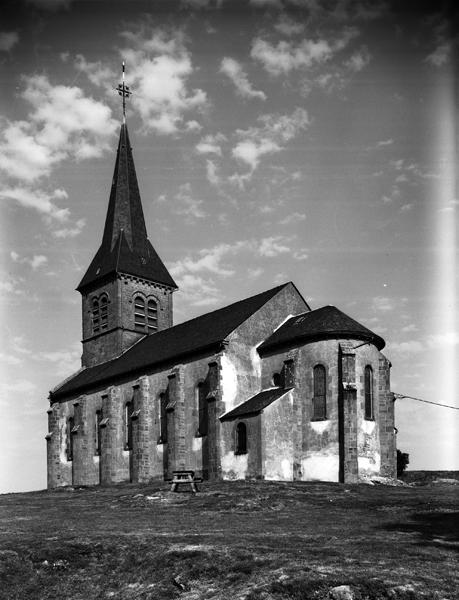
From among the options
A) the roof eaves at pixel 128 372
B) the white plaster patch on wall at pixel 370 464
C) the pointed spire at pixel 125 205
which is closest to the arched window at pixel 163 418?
the roof eaves at pixel 128 372

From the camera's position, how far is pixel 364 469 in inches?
1503

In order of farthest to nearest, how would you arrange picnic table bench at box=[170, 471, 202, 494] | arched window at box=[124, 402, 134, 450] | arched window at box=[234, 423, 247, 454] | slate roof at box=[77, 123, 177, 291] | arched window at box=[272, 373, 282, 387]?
slate roof at box=[77, 123, 177, 291]
arched window at box=[124, 402, 134, 450]
arched window at box=[272, 373, 282, 387]
arched window at box=[234, 423, 247, 454]
picnic table bench at box=[170, 471, 202, 494]

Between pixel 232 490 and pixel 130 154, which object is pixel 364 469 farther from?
pixel 130 154

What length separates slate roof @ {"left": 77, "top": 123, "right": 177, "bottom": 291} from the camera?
194 feet

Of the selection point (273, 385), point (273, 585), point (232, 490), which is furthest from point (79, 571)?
point (273, 385)

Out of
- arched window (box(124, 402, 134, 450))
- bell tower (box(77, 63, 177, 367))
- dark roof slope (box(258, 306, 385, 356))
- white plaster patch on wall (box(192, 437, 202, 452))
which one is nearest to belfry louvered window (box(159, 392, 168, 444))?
white plaster patch on wall (box(192, 437, 202, 452))

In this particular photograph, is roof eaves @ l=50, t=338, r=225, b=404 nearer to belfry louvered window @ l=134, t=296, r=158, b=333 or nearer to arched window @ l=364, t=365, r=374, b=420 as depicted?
belfry louvered window @ l=134, t=296, r=158, b=333

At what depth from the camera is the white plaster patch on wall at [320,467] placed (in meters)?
38.1

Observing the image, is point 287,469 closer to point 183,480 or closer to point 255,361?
point 255,361

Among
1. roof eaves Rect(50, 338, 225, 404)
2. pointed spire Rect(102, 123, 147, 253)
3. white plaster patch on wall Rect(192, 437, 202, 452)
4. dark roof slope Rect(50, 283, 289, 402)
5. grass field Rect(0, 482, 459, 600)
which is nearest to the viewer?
grass field Rect(0, 482, 459, 600)

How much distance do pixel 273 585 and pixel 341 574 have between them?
1337mm

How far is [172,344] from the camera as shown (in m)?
49.1

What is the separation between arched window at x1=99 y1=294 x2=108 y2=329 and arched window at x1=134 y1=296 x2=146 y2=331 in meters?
2.50

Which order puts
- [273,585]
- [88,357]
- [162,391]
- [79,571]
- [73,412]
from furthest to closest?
[88,357], [73,412], [162,391], [79,571], [273,585]
